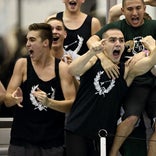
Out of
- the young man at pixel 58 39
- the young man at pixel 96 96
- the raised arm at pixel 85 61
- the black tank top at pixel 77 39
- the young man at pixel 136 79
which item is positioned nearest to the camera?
the raised arm at pixel 85 61

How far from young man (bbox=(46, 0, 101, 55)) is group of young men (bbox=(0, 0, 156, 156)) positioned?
572 millimetres

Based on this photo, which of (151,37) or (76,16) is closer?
(151,37)

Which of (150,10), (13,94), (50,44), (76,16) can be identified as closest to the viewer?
(13,94)

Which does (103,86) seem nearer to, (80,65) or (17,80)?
(80,65)

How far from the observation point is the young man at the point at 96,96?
189 inches

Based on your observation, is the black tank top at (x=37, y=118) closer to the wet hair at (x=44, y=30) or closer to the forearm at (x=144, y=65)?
the wet hair at (x=44, y=30)

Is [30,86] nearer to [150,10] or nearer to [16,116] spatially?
[16,116]

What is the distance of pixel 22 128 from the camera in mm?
4910

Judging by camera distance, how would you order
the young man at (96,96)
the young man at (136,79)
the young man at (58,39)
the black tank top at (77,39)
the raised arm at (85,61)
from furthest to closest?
the black tank top at (77,39) → the young man at (58,39) → the young man at (136,79) → the young man at (96,96) → the raised arm at (85,61)

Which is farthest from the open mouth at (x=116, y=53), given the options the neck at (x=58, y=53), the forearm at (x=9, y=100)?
the forearm at (x=9, y=100)

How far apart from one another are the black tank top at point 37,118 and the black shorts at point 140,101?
540 mm

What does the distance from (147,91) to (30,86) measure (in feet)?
3.17

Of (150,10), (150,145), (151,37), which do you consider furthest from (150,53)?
(150,10)

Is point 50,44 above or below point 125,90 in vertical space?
above
